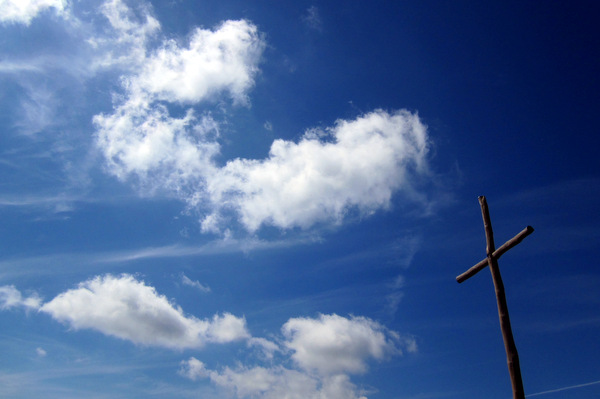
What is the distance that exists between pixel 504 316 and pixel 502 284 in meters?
1.19

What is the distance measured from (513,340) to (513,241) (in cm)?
322

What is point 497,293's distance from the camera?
43.5 ft

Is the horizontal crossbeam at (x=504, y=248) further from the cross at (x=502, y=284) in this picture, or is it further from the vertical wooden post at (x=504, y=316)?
the vertical wooden post at (x=504, y=316)

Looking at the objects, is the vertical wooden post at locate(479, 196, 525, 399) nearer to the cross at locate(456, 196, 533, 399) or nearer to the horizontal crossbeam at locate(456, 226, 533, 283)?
the cross at locate(456, 196, 533, 399)

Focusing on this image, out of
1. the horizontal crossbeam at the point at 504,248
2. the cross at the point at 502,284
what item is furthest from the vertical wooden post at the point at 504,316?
the horizontal crossbeam at the point at 504,248

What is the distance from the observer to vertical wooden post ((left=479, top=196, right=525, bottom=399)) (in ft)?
39.4

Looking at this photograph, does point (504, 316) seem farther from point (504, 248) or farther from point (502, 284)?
point (504, 248)

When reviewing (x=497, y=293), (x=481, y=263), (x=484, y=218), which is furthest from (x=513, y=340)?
(x=484, y=218)

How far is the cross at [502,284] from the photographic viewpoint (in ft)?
39.5

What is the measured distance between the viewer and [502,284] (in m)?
13.5

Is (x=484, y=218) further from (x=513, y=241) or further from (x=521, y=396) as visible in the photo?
(x=521, y=396)

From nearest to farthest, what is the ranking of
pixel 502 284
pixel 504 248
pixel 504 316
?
pixel 504 316 < pixel 502 284 < pixel 504 248

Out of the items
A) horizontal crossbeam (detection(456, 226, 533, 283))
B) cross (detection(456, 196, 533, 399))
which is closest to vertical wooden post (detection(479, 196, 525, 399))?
cross (detection(456, 196, 533, 399))

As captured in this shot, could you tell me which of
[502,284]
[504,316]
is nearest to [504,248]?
[502,284]
